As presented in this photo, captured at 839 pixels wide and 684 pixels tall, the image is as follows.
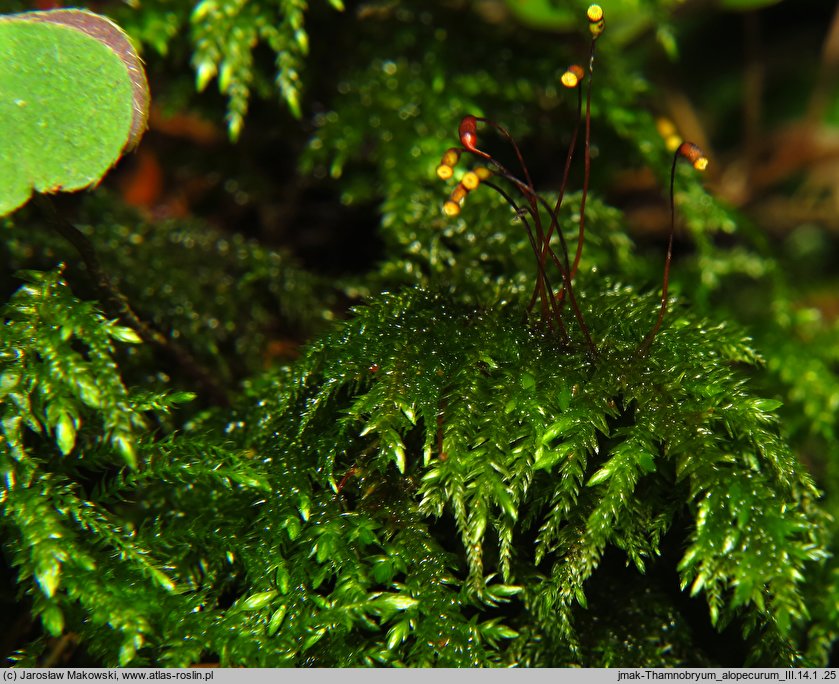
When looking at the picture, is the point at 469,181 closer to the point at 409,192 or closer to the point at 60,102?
the point at 409,192

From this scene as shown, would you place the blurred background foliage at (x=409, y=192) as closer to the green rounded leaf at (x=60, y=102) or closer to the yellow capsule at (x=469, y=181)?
the yellow capsule at (x=469, y=181)

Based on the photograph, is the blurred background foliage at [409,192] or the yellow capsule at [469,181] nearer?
the yellow capsule at [469,181]

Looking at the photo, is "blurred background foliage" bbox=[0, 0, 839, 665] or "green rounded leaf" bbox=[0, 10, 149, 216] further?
"blurred background foliage" bbox=[0, 0, 839, 665]

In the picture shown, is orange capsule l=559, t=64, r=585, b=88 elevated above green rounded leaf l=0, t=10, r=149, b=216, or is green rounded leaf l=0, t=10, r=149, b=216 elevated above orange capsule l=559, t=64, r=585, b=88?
orange capsule l=559, t=64, r=585, b=88

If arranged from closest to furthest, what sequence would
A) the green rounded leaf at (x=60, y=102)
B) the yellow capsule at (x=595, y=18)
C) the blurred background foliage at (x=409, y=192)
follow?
the green rounded leaf at (x=60, y=102) < the yellow capsule at (x=595, y=18) < the blurred background foliage at (x=409, y=192)

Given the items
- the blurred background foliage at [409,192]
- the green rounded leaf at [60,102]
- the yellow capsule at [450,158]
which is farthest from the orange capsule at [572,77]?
the green rounded leaf at [60,102]

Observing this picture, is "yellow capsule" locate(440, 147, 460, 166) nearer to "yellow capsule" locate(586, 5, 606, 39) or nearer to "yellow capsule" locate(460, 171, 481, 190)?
"yellow capsule" locate(460, 171, 481, 190)

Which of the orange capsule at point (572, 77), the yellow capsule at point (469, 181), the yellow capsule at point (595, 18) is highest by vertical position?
the yellow capsule at point (595, 18)

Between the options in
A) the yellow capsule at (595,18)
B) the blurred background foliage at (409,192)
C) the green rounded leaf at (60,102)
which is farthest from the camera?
the blurred background foliage at (409,192)

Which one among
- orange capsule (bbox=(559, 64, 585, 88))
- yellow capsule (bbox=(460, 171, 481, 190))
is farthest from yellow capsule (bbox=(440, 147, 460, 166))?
orange capsule (bbox=(559, 64, 585, 88))
